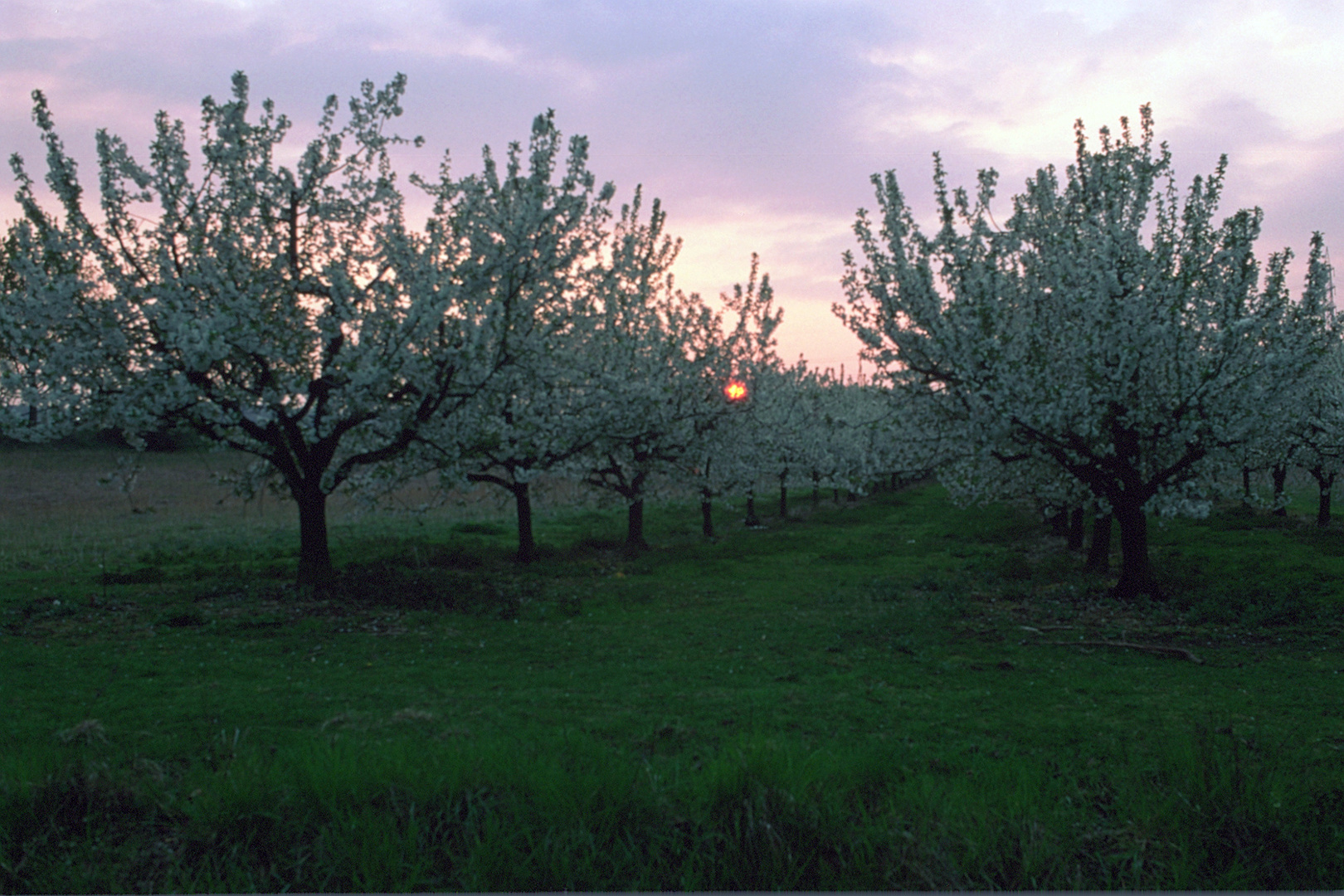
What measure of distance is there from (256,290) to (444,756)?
12284mm

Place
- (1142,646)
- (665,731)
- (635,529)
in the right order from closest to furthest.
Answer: (665,731)
(1142,646)
(635,529)

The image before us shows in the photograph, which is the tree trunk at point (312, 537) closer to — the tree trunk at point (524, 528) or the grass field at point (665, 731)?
the grass field at point (665, 731)

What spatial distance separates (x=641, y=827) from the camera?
579cm

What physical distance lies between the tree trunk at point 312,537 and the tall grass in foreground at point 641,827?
10877 millimetres

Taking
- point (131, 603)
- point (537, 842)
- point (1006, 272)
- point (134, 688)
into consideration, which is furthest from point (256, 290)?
point (1006, 272)

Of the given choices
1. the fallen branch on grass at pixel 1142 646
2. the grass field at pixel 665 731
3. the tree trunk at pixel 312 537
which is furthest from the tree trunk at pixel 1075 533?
the tree trunk at pixel 312 537

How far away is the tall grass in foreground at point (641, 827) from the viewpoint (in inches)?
215

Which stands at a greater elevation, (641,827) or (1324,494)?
(1324,494)

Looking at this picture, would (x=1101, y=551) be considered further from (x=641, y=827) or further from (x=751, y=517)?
(x=641, y=827)

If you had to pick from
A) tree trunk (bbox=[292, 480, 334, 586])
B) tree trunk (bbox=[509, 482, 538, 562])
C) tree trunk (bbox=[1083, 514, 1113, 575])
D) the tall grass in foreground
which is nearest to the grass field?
the tall grass in foreground

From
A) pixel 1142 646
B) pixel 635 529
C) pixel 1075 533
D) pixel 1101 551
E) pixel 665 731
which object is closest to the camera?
pixel 665 731

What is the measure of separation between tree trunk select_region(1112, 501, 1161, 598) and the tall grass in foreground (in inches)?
444

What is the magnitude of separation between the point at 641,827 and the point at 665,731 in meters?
2.25

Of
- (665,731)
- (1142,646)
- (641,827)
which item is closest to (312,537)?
(665,731)
